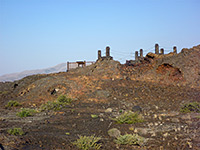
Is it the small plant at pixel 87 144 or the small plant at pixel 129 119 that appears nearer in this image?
the small plant at pixel 87 144

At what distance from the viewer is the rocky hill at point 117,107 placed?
16.8 feet

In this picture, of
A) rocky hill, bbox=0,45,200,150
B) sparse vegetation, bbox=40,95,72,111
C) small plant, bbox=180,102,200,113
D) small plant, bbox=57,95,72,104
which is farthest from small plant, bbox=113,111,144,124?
small plant, bbox=57,95,72,104

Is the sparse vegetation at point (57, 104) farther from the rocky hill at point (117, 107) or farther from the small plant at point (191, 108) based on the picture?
the small plant at point (191, 108)

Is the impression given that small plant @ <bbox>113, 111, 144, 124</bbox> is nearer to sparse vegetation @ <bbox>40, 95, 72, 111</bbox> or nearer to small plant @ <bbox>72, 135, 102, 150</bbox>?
small plant @ <bbox>72, 135, 102, 150</bbox>

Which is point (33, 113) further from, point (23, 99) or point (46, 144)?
point (46, 144)

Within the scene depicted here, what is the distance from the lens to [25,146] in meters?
4.61

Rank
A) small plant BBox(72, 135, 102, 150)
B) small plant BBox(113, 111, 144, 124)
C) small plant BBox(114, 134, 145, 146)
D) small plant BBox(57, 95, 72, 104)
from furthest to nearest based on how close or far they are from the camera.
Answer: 1. small plant BBox(57, 95, 72, 104)
2. small plant BBox(113, 111, 144, 124)
3. small plant BBox(114, 134, 145, 146)
4. small plant BBox(72, 135, 102, 150)

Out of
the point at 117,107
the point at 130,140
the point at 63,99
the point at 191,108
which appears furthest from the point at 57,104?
the point at 130,140

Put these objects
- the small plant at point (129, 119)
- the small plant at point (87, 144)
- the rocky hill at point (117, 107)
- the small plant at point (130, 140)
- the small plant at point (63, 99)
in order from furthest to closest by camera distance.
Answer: the small plant at point (63, 99) → the small plant at point (129, 119) → the rocky hill at point (117, 107) → the small plant at point (130, 140) → the small plant at point (87, 144)

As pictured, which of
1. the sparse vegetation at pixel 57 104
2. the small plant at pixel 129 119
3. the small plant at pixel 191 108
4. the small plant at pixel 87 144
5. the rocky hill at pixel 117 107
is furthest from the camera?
the sparse vegetation at pixel 57 104

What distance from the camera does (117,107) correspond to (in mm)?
10391

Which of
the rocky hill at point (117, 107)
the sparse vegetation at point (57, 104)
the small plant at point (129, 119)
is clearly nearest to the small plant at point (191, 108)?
the rocky hill at point (117, 107)

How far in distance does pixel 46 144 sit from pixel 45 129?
165cm

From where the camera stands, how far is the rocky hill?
16.8 feet
